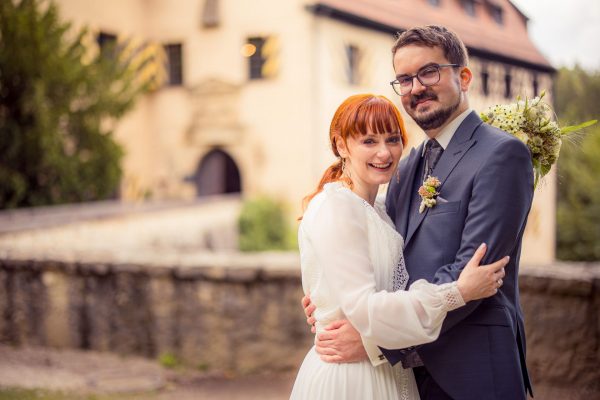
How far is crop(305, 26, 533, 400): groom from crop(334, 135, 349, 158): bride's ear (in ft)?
0.79

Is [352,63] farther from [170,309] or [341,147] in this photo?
[341,147]

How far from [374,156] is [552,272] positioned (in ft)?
8.24

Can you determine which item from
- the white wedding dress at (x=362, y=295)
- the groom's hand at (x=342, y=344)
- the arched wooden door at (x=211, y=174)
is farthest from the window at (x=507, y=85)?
the arched wooden door at (x=211, y=174)

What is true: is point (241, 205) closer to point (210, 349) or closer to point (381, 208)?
point (210, 349)

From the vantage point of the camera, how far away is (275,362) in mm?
5129

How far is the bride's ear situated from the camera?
6.91ft

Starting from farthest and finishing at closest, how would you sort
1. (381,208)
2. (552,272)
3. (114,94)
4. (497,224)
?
1. (114,94)
2. (552,272)
3. (381,208)
4. (497,224)

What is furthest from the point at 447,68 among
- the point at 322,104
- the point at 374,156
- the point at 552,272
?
the point at 322,104

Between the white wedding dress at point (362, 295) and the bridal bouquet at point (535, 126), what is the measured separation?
0.52m

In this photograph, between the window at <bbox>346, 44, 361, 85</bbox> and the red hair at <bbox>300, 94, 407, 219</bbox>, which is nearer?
the red hair at <bbox>300, 94, 407, 219</bbox>

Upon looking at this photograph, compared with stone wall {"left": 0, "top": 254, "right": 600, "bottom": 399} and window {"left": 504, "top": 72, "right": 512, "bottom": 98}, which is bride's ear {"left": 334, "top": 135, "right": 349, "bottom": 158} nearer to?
stone wall {"left": 0, "top": 254, "right": 600, "bottom": 399}

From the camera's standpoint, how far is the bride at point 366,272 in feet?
6.08

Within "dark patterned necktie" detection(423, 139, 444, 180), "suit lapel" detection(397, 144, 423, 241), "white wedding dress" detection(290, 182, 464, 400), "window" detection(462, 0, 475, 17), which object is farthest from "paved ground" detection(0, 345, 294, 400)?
"window" detection(462, 0, 475, 17)

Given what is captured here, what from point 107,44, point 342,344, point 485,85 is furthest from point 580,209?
point 342,344
